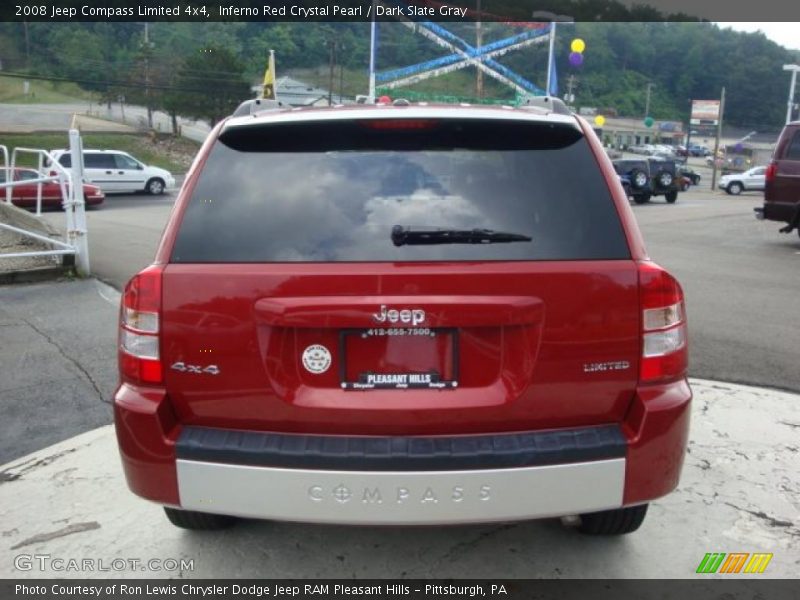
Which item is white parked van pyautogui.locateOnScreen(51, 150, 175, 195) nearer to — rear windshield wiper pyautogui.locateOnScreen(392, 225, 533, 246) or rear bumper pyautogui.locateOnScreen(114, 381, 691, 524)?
rear bumper pyautogui.locateOnScreen(114, 381, 691, 524)

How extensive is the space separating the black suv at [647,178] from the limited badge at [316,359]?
25.3 meters

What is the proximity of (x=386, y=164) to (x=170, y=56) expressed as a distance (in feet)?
212

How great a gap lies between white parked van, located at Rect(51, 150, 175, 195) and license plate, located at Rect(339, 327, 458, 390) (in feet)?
90.9

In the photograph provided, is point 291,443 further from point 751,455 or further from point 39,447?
point 751,455

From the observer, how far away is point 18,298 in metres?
7.75

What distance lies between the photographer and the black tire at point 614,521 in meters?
2.86

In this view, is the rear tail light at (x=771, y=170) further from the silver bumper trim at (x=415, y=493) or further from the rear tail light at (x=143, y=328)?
the rear tail light at (x=143, y=328)

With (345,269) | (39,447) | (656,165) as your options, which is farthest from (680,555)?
(656,165)

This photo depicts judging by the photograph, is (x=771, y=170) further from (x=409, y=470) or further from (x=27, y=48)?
(x=27, y=48)

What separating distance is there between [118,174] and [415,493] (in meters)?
28.9

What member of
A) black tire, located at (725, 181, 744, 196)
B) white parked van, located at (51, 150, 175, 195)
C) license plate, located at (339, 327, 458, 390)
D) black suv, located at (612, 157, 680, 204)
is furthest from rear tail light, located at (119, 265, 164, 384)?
black tire, located at (725, 181, 744, 196)

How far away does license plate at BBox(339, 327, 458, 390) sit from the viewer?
7.59ft

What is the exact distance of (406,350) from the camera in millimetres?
2318

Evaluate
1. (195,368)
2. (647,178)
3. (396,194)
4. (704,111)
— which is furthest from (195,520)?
(704,111)
